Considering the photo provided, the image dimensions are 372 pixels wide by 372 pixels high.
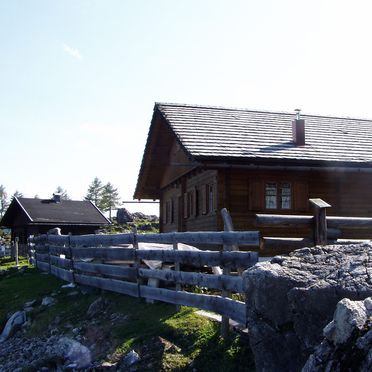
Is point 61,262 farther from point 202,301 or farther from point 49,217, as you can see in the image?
point 49,217

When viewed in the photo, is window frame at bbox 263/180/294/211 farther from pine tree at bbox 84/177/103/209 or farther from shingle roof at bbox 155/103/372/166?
pine tree at bbox 84/177/103/209

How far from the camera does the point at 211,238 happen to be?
7410 mm

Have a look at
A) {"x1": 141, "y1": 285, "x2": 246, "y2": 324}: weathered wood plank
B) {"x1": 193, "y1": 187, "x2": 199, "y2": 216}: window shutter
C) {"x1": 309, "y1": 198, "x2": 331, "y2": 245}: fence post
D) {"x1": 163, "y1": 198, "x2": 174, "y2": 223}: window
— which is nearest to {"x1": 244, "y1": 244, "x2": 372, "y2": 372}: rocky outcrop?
{"x1": 141, "y1": 285, "x2": 246, "y2": 324}: weathered wood plank

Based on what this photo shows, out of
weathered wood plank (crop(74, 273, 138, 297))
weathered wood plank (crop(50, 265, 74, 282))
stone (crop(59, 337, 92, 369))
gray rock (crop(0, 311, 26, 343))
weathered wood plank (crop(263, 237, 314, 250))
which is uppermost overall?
weathered wood plank (crop(263, 237, 314, 250))

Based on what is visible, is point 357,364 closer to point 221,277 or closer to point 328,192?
point 221,277

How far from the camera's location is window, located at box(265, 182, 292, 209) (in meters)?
16.4

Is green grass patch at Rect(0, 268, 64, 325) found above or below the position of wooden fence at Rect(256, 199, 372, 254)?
below

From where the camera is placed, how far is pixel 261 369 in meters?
4.69

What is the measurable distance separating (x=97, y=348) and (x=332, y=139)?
43.5ft

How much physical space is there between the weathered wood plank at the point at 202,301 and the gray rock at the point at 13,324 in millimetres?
3142

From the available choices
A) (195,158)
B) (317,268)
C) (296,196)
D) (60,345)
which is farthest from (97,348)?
(296,196)

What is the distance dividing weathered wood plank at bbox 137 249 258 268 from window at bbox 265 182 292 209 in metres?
7.98

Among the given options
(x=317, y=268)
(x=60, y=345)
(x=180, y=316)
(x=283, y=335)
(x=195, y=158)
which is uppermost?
(x=195, y=158)

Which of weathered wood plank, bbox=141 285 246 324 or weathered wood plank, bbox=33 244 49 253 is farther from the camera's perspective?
weathered wood plank, bbox=33 244 49 253
